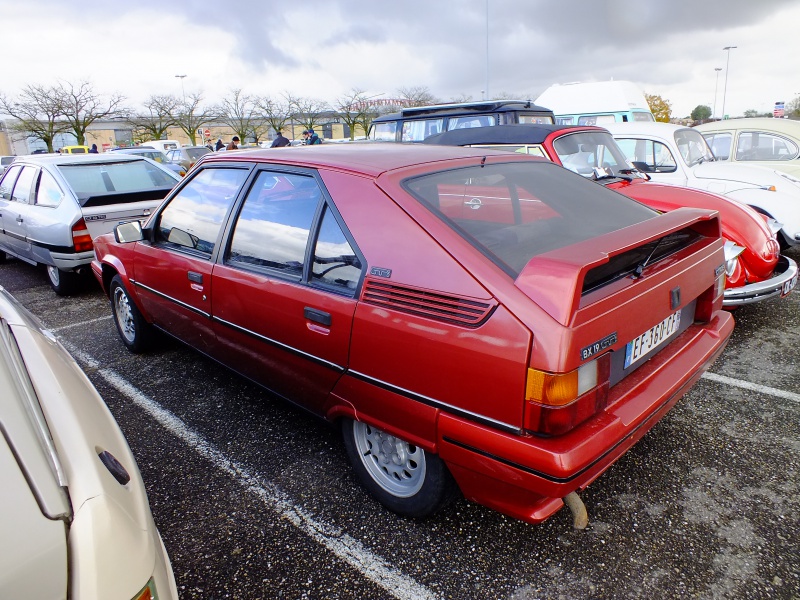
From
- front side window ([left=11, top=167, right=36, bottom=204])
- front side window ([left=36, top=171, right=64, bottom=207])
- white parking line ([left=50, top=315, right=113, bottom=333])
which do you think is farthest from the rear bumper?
front side window ([left=11, top=167, right=36, bottom=204])

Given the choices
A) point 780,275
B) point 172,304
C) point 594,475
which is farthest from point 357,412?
point 780,275

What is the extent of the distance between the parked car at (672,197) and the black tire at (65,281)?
4.81 m

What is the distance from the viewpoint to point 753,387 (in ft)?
11.2

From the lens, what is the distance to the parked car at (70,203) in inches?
220

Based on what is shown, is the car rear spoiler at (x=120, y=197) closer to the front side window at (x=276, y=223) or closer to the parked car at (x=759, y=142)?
the front side window at (x=276, y=223)

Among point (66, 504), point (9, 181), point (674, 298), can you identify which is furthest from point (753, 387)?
point (9, 181)

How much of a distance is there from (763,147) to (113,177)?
9496 mm

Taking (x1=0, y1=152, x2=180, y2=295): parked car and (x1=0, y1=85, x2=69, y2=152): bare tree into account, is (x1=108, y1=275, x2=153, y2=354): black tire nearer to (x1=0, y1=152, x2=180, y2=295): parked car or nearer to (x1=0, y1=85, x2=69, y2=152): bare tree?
(x1=0, y1=152, x2=180, y2=295): parked car

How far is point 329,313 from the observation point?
2.22m

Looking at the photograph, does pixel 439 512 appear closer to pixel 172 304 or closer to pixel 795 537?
pixel 795 537

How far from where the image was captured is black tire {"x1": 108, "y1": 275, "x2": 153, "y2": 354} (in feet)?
13.3

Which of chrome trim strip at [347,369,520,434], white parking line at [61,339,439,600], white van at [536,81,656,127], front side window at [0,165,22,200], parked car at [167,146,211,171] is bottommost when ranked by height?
white parking line at [61,339,439,600]

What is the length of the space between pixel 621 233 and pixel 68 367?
2091 millimetres

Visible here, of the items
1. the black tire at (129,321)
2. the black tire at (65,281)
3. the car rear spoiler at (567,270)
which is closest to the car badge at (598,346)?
the car rear spoiler at (567,270)
